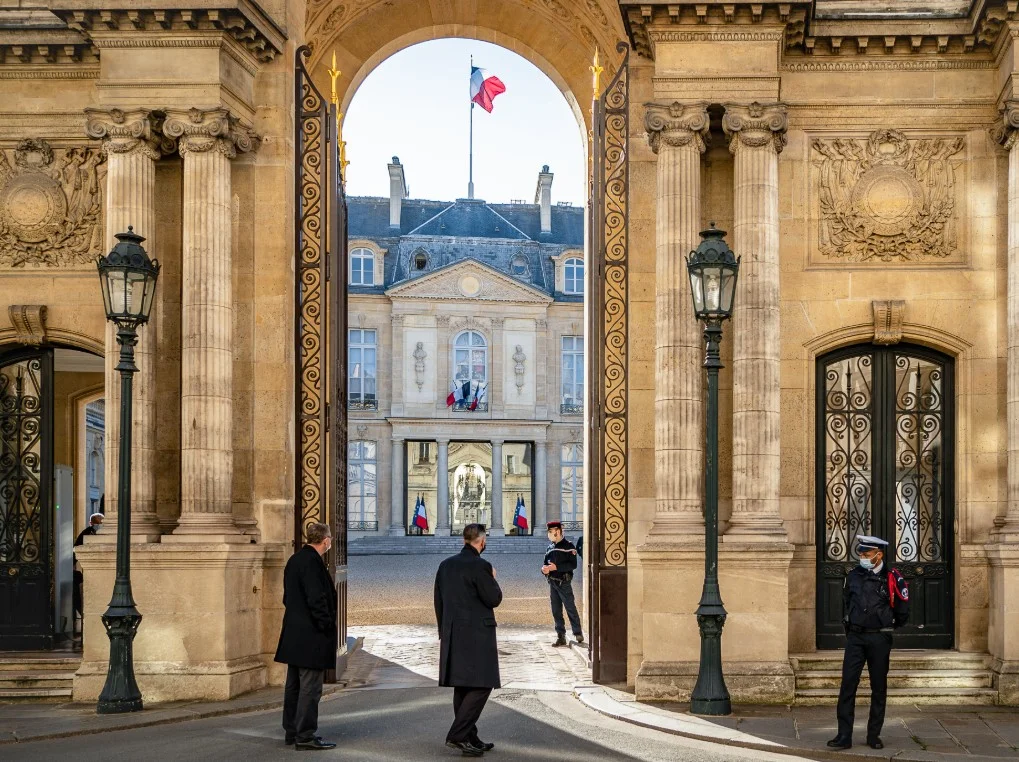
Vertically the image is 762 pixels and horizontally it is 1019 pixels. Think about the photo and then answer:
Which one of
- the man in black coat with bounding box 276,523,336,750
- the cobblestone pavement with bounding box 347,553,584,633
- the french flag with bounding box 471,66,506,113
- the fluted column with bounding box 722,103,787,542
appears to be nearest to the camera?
the man in black coat with bounding box 276,523,336,750

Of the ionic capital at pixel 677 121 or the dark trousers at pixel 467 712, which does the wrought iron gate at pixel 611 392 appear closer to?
the ionic capital at pixel 677 121

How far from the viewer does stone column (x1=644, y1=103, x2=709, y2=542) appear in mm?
14305

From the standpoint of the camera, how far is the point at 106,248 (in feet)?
49.2

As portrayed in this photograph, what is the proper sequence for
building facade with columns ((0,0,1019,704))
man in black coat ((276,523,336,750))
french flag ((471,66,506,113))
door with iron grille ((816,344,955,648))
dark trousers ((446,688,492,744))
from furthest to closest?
french flag ((471,66,506,113)) < door with iron grille ((816,344,955,648)) < building facade with columns ((0,0,1019,704)) < man in black coat ((276,523,336,750)) < dark trousers ((446,688,492,744))

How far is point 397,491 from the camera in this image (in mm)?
Result: 58406

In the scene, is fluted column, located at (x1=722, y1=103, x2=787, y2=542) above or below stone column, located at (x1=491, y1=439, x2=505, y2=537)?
above

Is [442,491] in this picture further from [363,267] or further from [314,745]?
[314,745]

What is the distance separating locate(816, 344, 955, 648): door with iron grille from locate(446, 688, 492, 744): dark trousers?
5378 mm

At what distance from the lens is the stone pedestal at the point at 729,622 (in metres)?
13.8

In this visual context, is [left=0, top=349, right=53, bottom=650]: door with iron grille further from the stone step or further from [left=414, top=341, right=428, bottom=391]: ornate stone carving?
[left=414, top=341, right=428, bottom=391]: ornate stone carving

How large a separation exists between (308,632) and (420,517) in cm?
4641

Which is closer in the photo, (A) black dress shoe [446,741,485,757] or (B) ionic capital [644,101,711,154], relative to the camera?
(A) black dress shoe [446,741,485,757]

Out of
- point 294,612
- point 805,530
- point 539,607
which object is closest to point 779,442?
point 805,530

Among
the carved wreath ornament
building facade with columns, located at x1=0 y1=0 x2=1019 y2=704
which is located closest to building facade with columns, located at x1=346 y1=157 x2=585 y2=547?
building facade with columns, located at x1=0 y1=0 x2=1019 y2=704
